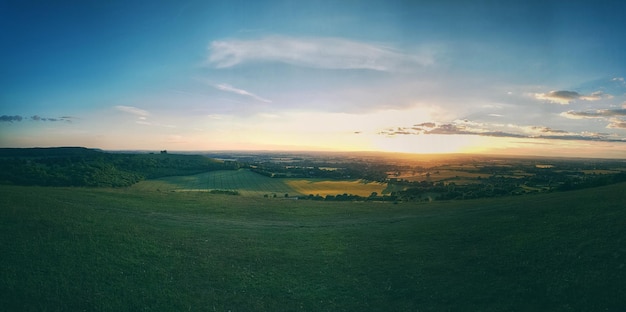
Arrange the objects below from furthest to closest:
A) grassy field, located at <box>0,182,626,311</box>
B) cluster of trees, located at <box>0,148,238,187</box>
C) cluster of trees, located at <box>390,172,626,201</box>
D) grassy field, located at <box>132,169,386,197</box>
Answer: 1. grassy field, located at <box>132,169,386,197</box>
2. cluster of trees, located at <box>0,148,238,187</box>
3. cluster of trees, located at <box>390,172,626,201</box>
4. grassy field, located at <box>0,182,626,311</box>

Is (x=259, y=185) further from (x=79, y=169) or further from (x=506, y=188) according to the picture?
(x=506, y=188)

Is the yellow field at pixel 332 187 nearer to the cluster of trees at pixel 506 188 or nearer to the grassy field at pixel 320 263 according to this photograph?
the cluster of trees at pixel 506 188

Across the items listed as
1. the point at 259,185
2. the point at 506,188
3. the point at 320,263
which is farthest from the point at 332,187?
the point at 320,263

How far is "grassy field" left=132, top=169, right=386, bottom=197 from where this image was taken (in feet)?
311

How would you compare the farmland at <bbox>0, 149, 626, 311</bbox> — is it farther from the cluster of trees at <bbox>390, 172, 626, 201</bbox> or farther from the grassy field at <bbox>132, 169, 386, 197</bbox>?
the grassy field at <bbox>132, 169, 386, 197</bbox>

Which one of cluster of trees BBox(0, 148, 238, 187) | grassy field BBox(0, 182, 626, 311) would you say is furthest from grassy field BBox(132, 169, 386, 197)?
grassy field BBox(0, 182, 626, 311)

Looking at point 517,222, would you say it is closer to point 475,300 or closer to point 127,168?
point 475,300

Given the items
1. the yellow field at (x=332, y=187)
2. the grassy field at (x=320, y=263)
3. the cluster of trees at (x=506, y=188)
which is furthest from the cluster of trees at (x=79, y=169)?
the cluster of trees at (x=506, y=188)

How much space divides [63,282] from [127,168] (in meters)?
106

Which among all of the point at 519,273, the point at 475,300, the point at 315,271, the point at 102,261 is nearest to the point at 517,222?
the point at 519,273

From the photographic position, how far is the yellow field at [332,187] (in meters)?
96.4

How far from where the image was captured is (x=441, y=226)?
1254 inches

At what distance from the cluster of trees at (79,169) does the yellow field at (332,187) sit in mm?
49625

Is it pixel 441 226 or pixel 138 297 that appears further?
pixel 441 226
